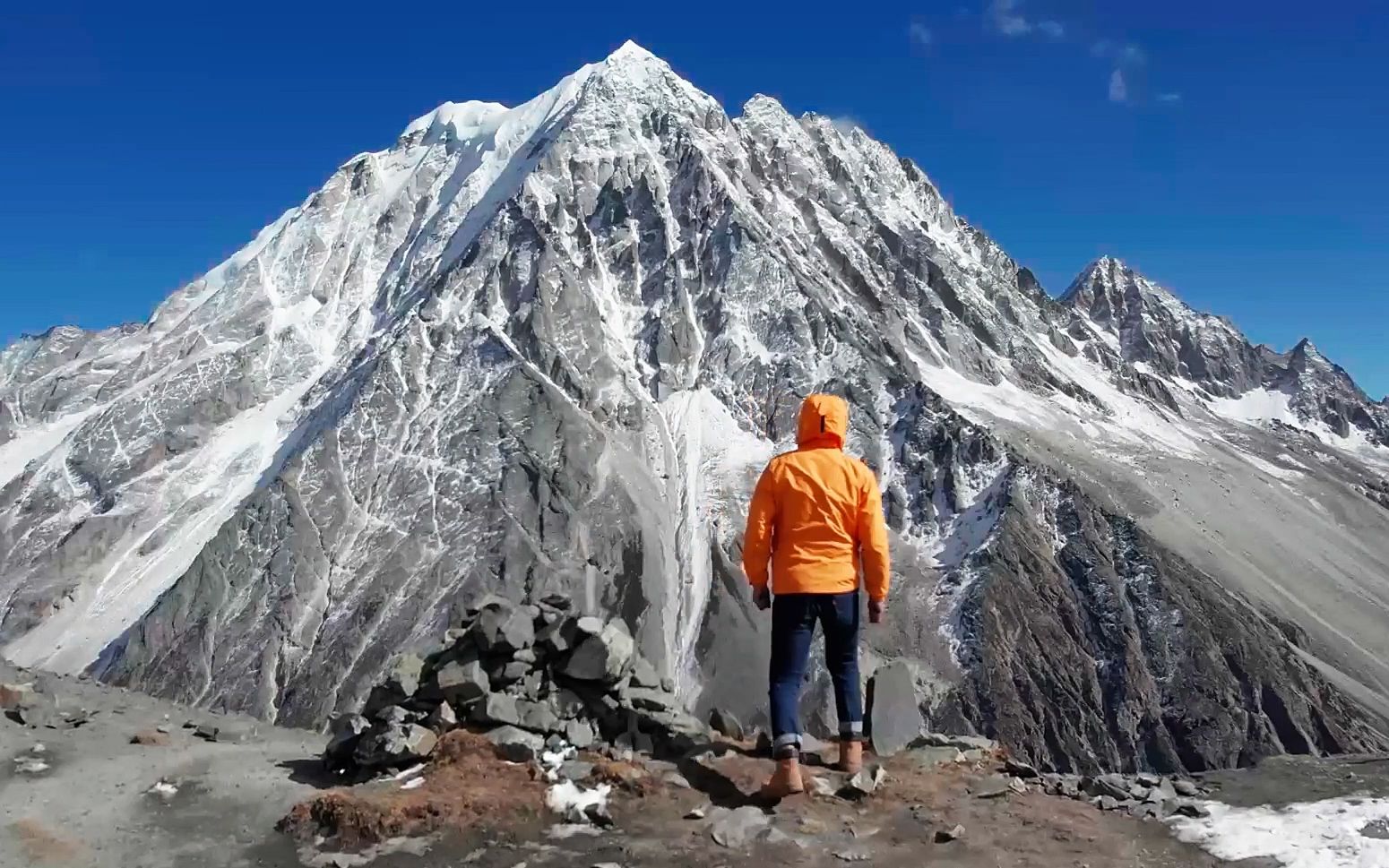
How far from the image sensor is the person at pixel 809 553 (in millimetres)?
10352

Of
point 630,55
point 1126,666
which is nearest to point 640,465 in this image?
point 1126,666

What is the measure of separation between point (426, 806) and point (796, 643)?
451 centimetres

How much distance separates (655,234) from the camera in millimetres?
156750

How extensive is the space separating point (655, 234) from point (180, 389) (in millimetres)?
76706

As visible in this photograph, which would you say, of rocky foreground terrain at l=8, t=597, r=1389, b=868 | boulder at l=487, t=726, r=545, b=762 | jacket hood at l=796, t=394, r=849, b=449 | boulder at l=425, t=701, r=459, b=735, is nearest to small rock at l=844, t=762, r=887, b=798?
rocky foreground terrain at l=8, t=597, r=1389, b=868

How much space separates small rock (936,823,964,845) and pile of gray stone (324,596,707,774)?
12.8ft

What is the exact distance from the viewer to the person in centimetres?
1035

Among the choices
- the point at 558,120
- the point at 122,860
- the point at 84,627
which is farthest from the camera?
the point at 558,120

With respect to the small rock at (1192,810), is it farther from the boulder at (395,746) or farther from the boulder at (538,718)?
the boulder at (395,746)

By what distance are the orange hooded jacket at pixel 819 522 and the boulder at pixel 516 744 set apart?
411cm

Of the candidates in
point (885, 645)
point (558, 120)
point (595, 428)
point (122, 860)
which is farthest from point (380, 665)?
point (558, 120)

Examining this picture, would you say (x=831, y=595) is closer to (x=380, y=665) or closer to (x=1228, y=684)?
(x=380, y=665)

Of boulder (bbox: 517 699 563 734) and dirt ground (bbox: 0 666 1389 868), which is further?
boulder (bbox: 517 699 563 734)

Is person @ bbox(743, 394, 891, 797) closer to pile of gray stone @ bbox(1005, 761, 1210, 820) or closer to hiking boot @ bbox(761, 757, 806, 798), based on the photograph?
hiking boot @ bbox(761, 757, 806, 798)
